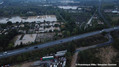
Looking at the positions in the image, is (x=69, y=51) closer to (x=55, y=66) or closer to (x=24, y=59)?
(x=55, y=66)

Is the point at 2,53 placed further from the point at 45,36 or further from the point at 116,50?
the point at 116,50

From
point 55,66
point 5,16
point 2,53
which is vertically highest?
point 5,16

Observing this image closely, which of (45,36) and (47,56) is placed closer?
(47,56)

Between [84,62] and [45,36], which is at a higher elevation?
[45,36]

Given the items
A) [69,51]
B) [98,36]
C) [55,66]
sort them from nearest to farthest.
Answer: [55,66]
[69,51]
[98,36]

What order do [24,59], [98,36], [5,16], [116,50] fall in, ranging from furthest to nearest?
[5,16] → [98,36] → [116,50] → [24,59]

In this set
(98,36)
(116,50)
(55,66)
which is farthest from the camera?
(98,36)

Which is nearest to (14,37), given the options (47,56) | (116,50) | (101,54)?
(47,56)

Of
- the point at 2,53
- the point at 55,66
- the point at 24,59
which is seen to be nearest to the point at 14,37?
the point at 2,53

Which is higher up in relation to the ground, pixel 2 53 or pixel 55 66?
pixel 2 53

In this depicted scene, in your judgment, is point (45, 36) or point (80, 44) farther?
point (45, 36)
